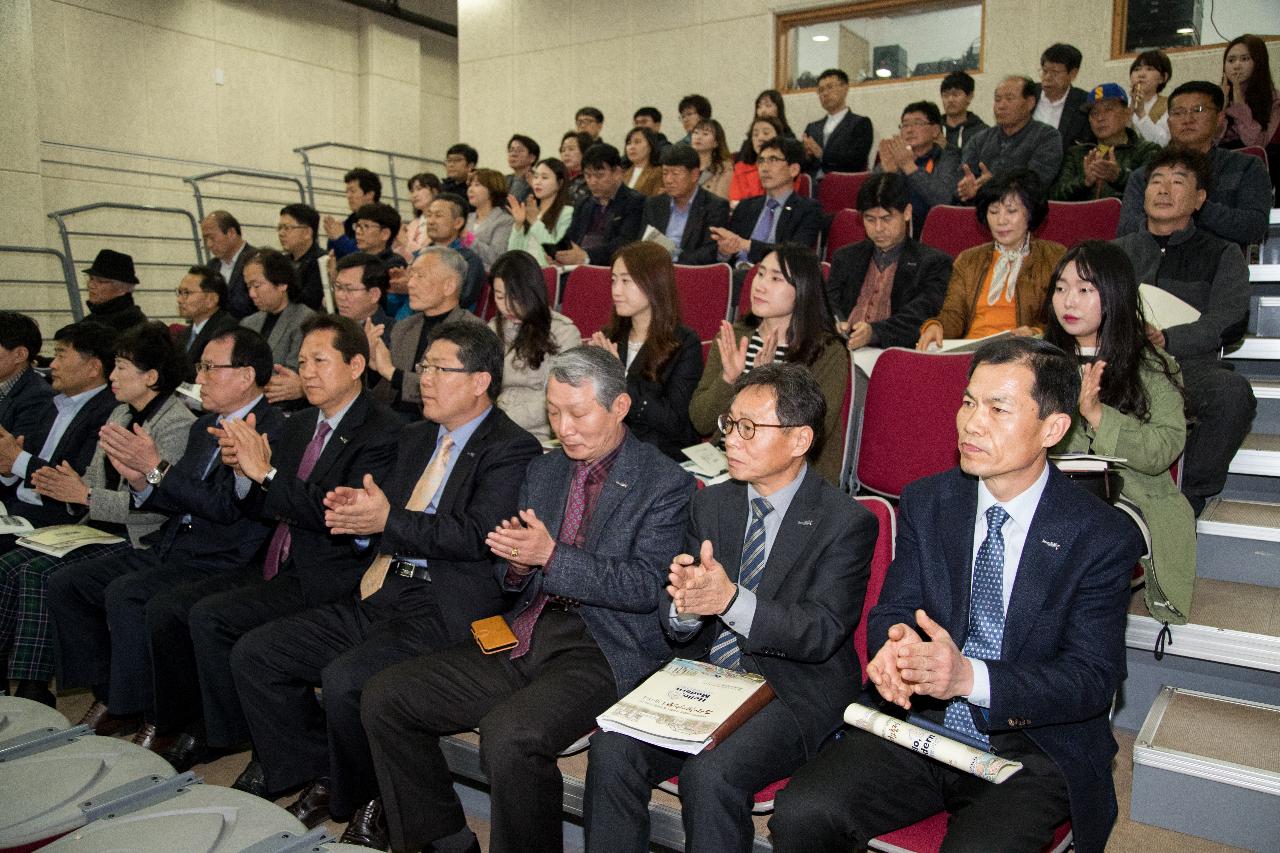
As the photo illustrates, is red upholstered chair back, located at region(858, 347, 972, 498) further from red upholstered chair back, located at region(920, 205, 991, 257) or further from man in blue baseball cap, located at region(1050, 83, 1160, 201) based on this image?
man in blue baseball cap, located at region(1050, 83, 1160, 201)

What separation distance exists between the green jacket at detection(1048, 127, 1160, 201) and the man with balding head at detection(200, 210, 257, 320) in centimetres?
468

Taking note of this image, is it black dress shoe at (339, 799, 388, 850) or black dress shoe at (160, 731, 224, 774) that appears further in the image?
black dress shoe at (160, 731, 224, 774)

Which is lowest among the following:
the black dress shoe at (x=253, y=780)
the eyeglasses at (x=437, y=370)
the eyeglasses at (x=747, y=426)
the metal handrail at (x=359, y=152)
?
the black dress shoe at (x=253, y=780)

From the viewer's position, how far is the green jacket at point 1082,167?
4879mm

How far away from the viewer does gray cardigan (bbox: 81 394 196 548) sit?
3.32 metres

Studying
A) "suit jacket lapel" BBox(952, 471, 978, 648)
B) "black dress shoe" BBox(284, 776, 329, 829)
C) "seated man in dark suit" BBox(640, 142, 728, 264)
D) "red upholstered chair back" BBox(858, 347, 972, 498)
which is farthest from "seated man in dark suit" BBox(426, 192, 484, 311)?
"suit jacket lapel" BBox(952, 471, 978, 648)

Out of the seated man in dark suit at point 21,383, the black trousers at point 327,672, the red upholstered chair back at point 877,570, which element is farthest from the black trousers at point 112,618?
the red upholstered chair back at point 877,570

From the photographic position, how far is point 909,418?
9.59 feet

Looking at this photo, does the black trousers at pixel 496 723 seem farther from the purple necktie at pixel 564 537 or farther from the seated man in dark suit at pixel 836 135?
the seated man in dark suit at pixel 836 135

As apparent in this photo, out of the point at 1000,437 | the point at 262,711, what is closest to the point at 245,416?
the point at 262,711

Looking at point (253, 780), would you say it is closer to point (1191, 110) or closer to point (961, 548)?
point (961, 548)

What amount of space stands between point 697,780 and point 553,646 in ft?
2.03

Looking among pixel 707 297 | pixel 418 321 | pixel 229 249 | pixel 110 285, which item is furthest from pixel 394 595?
pixel 229 249

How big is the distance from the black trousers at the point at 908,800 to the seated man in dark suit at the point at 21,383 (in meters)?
3.56
